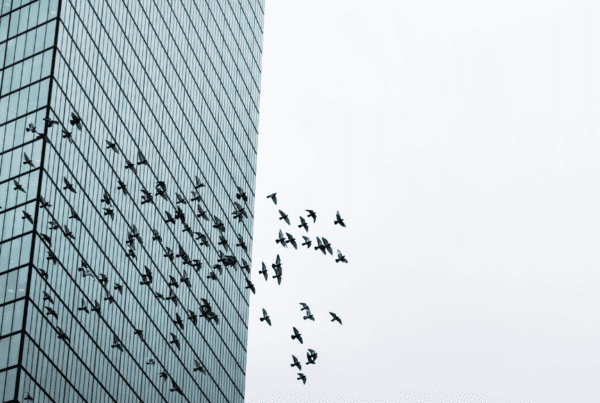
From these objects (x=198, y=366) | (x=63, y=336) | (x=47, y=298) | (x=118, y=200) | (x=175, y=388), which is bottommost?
(x=63, y=336)

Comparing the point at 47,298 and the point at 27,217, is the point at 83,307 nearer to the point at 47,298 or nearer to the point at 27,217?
the point at 47,298

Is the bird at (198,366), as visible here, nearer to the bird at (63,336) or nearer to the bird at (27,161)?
the bird at (63,336)

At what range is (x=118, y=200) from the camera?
93875 millimetres

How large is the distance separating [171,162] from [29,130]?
29204mm

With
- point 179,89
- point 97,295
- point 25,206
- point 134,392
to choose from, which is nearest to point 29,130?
point 25,206

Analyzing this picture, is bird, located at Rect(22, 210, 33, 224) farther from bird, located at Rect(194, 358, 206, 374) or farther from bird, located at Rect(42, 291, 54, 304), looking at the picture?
bird, located at Rect(194, 358, 206, 374)

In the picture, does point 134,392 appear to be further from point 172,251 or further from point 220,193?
point 220,193

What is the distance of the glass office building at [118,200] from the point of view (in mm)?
78625

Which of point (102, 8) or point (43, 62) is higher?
point (102, 8)

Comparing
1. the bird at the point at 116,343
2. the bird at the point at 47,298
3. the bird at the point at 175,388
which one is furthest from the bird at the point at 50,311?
the bird at the point at 175,388

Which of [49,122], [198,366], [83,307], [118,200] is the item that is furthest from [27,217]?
[198,366]

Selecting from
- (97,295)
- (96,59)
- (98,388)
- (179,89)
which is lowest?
(98,388)

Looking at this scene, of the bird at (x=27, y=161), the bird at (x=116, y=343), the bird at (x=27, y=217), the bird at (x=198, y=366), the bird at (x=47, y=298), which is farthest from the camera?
the bird at (x=198, y=366)

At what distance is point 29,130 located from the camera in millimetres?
77375
